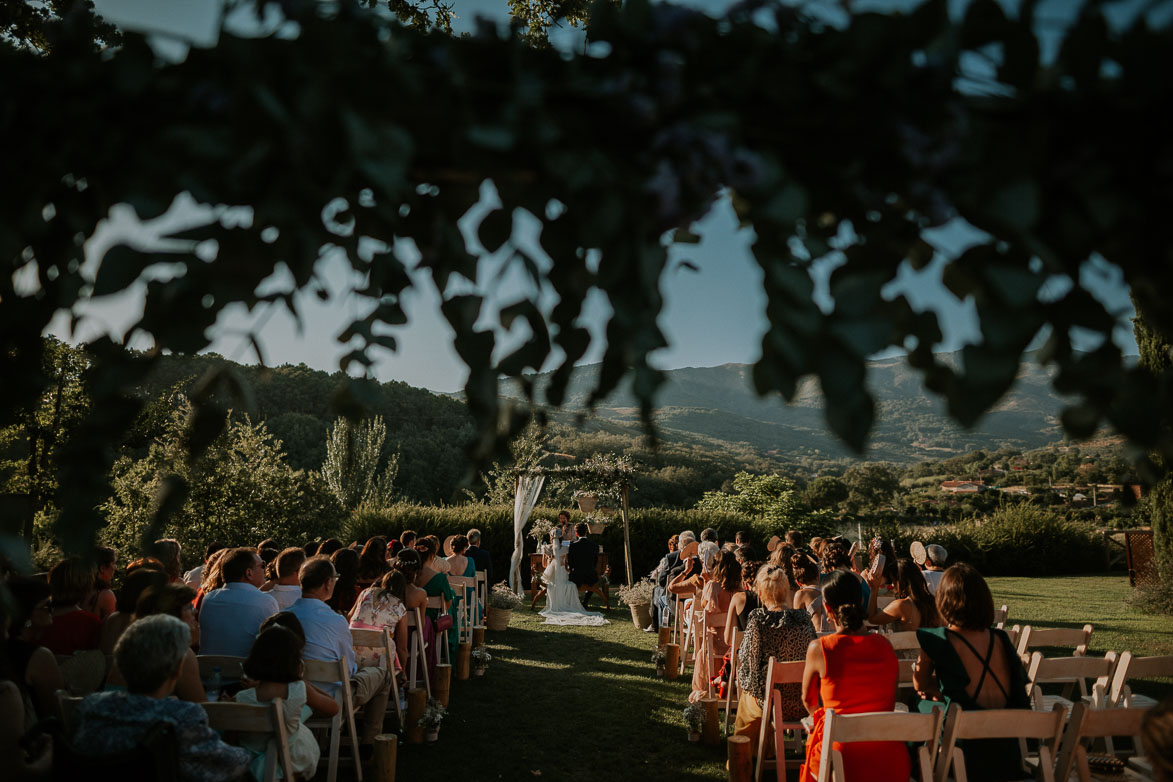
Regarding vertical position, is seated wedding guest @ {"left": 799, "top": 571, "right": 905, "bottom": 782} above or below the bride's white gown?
above

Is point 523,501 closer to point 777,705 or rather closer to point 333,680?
point 333,680

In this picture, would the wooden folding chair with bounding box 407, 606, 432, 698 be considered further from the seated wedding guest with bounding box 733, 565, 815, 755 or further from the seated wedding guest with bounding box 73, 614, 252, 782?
the seated wedding guest with bounding box 73, 614, 252, 782

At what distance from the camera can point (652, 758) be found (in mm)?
5523

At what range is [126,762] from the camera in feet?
8.29

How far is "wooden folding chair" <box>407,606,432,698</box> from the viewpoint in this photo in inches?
248

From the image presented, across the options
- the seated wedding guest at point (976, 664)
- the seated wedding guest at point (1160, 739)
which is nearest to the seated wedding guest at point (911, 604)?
the seated wedding guest at point (976, 664)

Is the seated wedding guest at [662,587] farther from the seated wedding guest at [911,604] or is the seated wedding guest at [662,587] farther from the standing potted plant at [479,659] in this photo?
the seated wedding guest at [911,604]

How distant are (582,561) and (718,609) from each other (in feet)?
20.5

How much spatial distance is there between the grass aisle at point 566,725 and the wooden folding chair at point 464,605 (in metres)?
0.54

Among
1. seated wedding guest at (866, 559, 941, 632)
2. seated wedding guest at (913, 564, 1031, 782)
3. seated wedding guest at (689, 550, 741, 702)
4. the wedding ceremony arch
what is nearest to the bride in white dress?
the wedding ceremony arch

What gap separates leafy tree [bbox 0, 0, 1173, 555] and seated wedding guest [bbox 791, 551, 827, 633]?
16.6 ft

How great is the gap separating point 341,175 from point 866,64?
26.1 inches

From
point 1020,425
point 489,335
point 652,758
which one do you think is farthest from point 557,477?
point 1020,425

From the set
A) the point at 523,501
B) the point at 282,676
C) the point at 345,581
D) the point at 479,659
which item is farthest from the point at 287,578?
the point at 523,501
